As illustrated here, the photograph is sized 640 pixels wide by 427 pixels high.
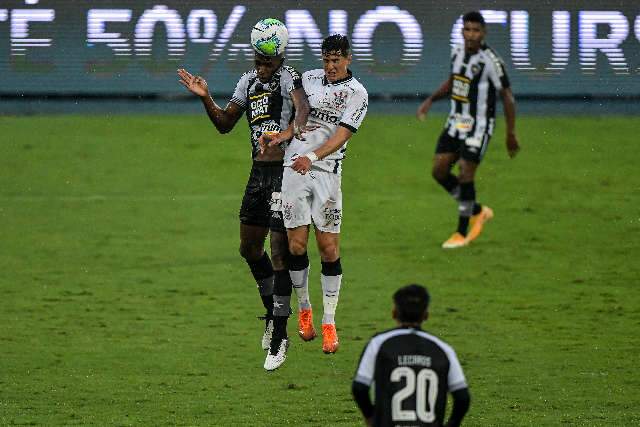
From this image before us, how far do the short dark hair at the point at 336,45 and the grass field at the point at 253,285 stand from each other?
281 cm

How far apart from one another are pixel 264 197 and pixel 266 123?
0.73 metres

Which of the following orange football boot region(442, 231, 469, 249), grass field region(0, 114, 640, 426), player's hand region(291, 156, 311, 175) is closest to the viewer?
player's hand region(291, 156, 311, 175)

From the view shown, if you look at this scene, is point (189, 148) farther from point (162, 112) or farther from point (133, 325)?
point (133, 325)

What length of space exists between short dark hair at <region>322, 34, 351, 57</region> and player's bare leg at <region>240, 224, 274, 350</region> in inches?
71.9

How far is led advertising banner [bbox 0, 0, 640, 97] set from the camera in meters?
28.4

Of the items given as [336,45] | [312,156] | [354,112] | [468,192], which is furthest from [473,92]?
[312,156]

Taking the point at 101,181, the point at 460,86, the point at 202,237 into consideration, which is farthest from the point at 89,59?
the point at 460,86

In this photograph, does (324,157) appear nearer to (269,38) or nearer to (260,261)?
(269,38)

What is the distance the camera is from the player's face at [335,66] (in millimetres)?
11317

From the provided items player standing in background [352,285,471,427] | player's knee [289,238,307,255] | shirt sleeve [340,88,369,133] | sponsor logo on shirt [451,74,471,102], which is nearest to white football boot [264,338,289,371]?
player's knee [289,238,307,255]

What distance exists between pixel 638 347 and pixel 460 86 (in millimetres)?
5626

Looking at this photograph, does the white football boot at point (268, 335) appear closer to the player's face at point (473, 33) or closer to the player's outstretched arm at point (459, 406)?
the player's outstretched arm at point (459, 406)

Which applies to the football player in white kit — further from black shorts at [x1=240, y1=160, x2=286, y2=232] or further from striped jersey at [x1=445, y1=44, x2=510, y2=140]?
striped jersey at [x1=445, y1=44, x2=510, y2=140]

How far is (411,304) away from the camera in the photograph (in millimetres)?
6988
